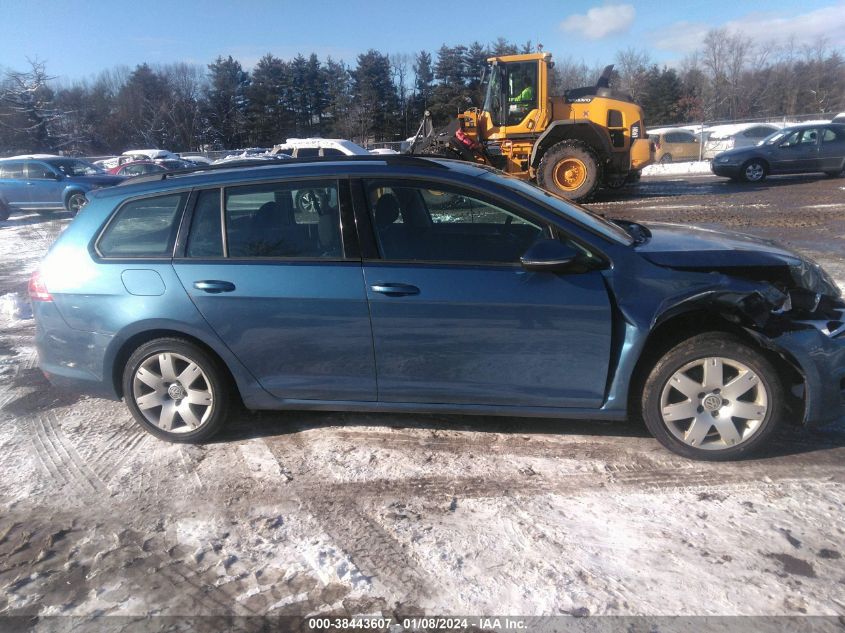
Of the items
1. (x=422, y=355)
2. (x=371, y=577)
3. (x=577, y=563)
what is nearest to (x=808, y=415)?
(x=577, y=563)

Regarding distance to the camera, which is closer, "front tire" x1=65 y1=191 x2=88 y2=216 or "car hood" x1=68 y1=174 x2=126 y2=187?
"front tire" x1=65 y1=191 x2=88 y2=216

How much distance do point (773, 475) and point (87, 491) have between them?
12.4 ft

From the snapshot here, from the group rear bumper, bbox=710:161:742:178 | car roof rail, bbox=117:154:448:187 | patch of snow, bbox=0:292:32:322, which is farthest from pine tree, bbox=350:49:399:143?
car roof rail, bbox=117:154:448:187

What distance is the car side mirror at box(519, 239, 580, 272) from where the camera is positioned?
331 cm

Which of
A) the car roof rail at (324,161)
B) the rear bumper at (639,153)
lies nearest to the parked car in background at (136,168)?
the rear bumper at (639,153)

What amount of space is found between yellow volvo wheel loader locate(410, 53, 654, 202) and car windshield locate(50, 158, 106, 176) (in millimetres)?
10593

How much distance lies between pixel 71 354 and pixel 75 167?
677 inches

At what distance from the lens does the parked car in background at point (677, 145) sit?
28578mm

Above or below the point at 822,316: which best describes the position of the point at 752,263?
above

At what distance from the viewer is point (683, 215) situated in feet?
40.4

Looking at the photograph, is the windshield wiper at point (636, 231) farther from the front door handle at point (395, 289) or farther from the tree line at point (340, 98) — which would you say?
the tree line at point (340, 98)

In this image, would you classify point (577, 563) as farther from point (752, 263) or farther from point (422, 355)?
point (752, 263)

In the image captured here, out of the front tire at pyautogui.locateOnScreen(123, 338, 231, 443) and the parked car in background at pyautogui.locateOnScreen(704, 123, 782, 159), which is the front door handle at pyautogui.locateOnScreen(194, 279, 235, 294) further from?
the parked car in background at pyautogui.locateOnScreen(704, 123, 782, 159)

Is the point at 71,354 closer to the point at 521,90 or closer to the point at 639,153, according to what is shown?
the point at 521,90
